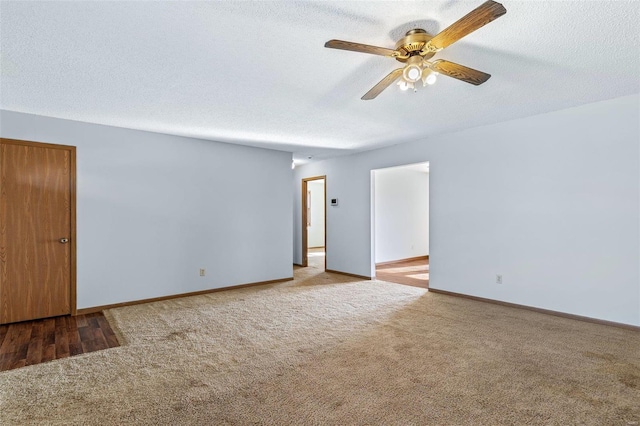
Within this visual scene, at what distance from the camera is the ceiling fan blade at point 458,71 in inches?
90.9

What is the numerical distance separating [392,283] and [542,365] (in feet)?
10.6

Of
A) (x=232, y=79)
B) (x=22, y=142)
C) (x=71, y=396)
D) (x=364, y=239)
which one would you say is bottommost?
(x=71, y=396)

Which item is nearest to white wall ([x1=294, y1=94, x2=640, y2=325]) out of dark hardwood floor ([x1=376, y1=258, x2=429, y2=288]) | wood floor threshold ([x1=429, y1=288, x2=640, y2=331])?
wood floor threshold ([x1=429, y1=288, x2=640, y2=331])

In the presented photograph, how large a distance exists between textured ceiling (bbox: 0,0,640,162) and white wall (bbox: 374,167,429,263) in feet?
11.7

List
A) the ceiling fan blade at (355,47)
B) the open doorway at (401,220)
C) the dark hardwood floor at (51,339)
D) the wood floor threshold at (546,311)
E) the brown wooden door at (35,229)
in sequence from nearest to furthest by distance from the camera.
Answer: the ceiling fan blade at (355,47)
the dark hardwood floor at (51,339)
the wood floor threshold at (546,311)
the brown wooden door at (35,229)
the open doorway at (401,220)

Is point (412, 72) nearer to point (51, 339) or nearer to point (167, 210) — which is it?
point (167, 210)

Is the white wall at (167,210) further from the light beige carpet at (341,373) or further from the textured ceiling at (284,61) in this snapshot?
the light beige carpet at (341,373)

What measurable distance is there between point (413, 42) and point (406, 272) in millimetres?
5418

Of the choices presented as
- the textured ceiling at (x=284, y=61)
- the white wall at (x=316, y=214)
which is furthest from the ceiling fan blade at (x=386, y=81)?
the white wall at (x=316, y=214)

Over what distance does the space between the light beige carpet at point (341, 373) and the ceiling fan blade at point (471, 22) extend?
2242 mm

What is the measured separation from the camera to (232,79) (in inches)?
114

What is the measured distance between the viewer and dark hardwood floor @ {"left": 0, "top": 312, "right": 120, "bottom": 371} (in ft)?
9.54

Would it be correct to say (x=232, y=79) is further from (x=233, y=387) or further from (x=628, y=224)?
(x=628, y=224)

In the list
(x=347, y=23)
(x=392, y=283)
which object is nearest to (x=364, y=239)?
(x=392, y=283)
